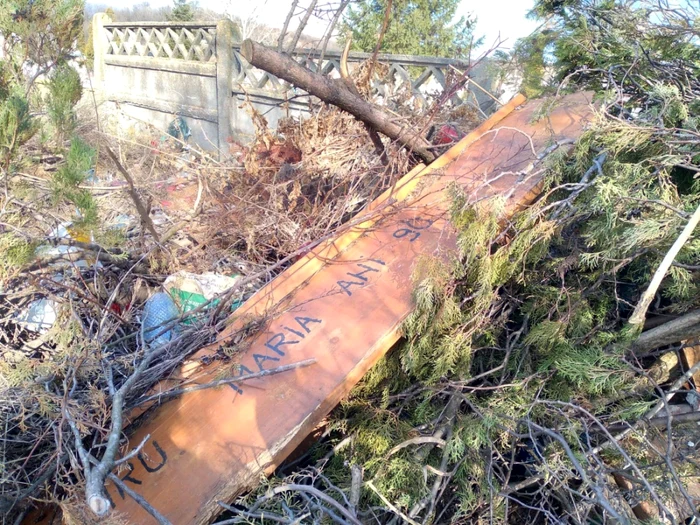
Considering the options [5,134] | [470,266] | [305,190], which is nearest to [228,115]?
[305,190]

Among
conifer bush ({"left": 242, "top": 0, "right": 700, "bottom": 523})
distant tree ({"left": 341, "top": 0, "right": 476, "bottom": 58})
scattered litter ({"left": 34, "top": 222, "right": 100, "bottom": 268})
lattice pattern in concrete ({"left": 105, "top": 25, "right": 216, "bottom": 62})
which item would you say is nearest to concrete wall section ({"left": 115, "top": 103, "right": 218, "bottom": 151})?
lattice pattern in concrete ({"left": 105, "top": 25, "right": 216, "bottom": 62})

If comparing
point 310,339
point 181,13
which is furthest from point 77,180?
point 181,13

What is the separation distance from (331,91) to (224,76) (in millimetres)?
6326

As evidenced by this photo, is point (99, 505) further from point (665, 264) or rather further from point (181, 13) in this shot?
point (181, 13)

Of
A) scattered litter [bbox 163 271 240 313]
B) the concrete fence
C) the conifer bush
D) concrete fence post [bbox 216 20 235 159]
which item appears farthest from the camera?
concrete fence post [bbox 216 20 235 159]

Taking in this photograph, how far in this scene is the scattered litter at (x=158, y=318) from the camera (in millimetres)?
2400

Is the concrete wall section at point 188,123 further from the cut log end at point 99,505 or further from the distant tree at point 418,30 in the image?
the cut log end at point 99,505

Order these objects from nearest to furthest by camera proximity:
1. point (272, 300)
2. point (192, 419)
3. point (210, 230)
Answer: point (192, 419), point (272, 300), point (210, 230)

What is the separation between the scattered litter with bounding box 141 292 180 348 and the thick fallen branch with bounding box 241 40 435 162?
1.38 m

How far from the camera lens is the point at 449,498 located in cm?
210

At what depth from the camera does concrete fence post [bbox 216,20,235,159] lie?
829cm

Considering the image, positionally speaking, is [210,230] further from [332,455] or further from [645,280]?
[645,280]

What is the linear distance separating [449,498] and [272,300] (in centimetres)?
123

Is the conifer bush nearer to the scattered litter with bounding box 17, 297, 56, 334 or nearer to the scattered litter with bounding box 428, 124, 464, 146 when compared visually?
the scattered litter with bounding box 428, 124, 464, 146
